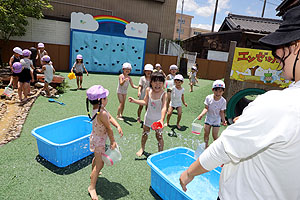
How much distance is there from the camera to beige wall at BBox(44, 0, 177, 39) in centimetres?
1786

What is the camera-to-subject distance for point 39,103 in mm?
6852

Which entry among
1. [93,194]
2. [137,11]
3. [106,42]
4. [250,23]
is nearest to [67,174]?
[93,194]

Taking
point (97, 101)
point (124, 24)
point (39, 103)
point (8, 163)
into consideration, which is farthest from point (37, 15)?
point (97, 101)

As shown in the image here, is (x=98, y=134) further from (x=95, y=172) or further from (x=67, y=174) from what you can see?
(x=67, y=174)

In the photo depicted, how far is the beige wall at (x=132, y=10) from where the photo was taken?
17859 millimetres

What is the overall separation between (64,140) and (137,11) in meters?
18.4

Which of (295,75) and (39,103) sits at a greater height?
(295,75)

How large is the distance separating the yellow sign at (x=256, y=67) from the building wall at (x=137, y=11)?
1508 centimetres

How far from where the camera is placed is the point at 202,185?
363cm

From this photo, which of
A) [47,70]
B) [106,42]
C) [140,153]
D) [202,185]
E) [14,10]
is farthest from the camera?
[106,42]

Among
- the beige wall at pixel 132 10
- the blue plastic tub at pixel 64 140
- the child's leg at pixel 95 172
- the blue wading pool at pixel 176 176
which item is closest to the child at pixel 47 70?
the blue plastic tub at pixel 64 140

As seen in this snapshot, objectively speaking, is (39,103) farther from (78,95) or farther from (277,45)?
(277,45)

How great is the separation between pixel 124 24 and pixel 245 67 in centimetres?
1185

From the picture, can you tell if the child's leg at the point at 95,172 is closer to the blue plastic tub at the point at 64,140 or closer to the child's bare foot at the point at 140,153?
the blue plastic tub at the point at 64,140
